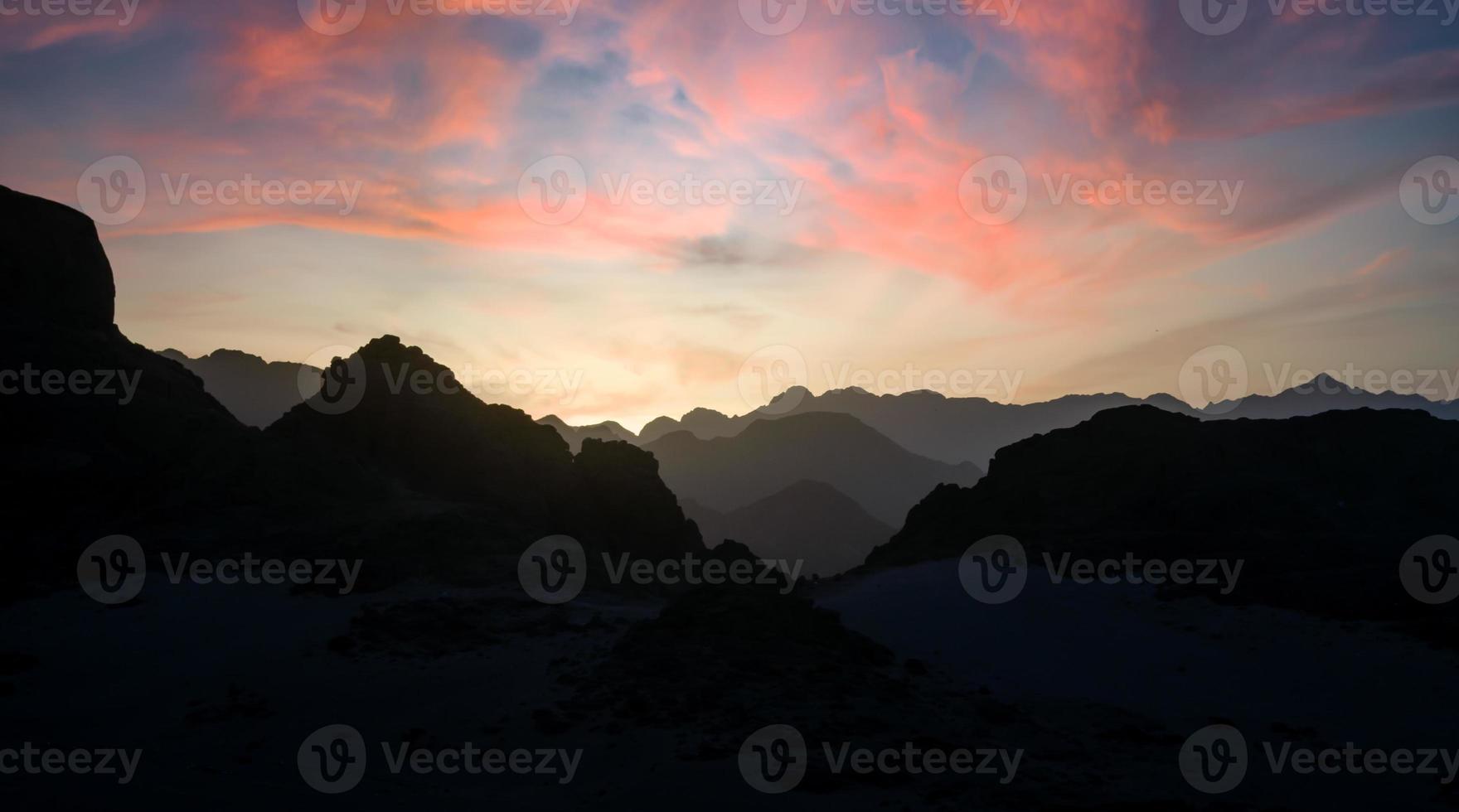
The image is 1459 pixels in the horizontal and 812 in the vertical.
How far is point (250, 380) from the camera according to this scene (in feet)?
554

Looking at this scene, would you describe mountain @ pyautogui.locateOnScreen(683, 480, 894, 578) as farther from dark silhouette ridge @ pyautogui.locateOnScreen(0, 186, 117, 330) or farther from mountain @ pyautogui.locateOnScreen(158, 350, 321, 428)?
mountain @ pyautogui.locateOnScreen(158, 350, 321, 428)

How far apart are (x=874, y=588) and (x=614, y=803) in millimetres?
20199

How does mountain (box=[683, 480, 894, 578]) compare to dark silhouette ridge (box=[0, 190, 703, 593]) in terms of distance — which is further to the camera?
mountain (box=[683, 480, 894, 578])

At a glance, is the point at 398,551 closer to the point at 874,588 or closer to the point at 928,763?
the point at 874,588

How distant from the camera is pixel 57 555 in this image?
26.8m

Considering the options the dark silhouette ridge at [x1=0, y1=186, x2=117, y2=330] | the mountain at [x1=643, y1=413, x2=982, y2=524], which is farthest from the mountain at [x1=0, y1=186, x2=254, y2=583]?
the mountain at [x1=643, y1=413, x2=982, y2=524]

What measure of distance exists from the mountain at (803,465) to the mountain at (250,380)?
74634 millimetres

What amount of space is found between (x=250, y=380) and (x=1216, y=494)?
18052cm

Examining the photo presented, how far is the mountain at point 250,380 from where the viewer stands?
161 meters

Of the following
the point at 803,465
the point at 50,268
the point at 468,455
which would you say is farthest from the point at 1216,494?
the point at 803,465

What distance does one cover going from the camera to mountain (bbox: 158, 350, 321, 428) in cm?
16075

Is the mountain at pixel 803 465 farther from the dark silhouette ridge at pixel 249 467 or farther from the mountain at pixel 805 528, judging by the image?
the dark silhouette ridge at pixel 249 467

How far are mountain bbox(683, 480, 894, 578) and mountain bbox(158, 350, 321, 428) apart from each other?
95.3 m

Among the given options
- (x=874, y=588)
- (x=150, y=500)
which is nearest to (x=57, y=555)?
(x=150, y=500)
